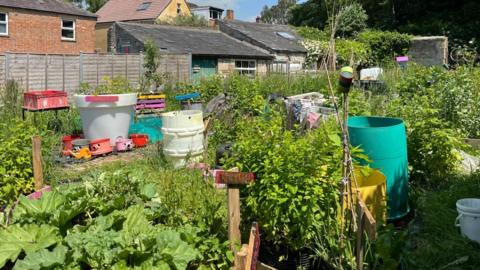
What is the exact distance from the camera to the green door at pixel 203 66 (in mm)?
20000

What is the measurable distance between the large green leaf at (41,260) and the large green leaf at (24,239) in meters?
0.11

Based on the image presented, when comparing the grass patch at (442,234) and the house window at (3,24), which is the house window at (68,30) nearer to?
the house window at (3,24)

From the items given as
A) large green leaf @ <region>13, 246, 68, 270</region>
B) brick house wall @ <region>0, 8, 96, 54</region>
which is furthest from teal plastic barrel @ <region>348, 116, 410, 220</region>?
brick house wall @ <region>0, 8, 96, 54</region>

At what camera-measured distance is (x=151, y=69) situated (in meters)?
14.7

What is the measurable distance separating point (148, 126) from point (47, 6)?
1692 cm

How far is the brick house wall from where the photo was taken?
21984 mm

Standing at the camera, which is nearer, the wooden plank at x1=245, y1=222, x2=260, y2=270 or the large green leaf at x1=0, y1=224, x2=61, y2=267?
the wooden plank at x1=245, y1=222, x2=260, y2=270

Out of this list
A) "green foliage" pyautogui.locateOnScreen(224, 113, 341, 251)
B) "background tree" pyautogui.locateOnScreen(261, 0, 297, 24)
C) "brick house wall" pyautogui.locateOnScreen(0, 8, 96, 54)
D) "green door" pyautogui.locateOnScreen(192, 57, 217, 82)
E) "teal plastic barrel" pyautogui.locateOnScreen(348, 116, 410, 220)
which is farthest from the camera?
"background tree" pyautogui.locateOnScreen(261, 0, 297, 24)

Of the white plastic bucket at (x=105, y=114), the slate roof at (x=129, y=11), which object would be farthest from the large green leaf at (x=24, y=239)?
the slate roof at (x=129, y=11)

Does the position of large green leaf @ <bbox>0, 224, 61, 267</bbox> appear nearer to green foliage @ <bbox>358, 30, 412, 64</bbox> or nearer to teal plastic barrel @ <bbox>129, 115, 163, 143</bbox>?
teal plastic barrel @ <bbox>129, 115, 163, 143</bbox>

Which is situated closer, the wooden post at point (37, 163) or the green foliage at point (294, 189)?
the green foliage at point (294, 189)

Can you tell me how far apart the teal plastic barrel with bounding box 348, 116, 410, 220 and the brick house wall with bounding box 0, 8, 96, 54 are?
2198cm

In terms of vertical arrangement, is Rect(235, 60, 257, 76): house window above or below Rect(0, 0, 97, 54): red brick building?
below

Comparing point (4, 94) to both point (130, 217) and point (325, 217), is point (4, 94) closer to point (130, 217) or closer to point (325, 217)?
point (130, 217)
